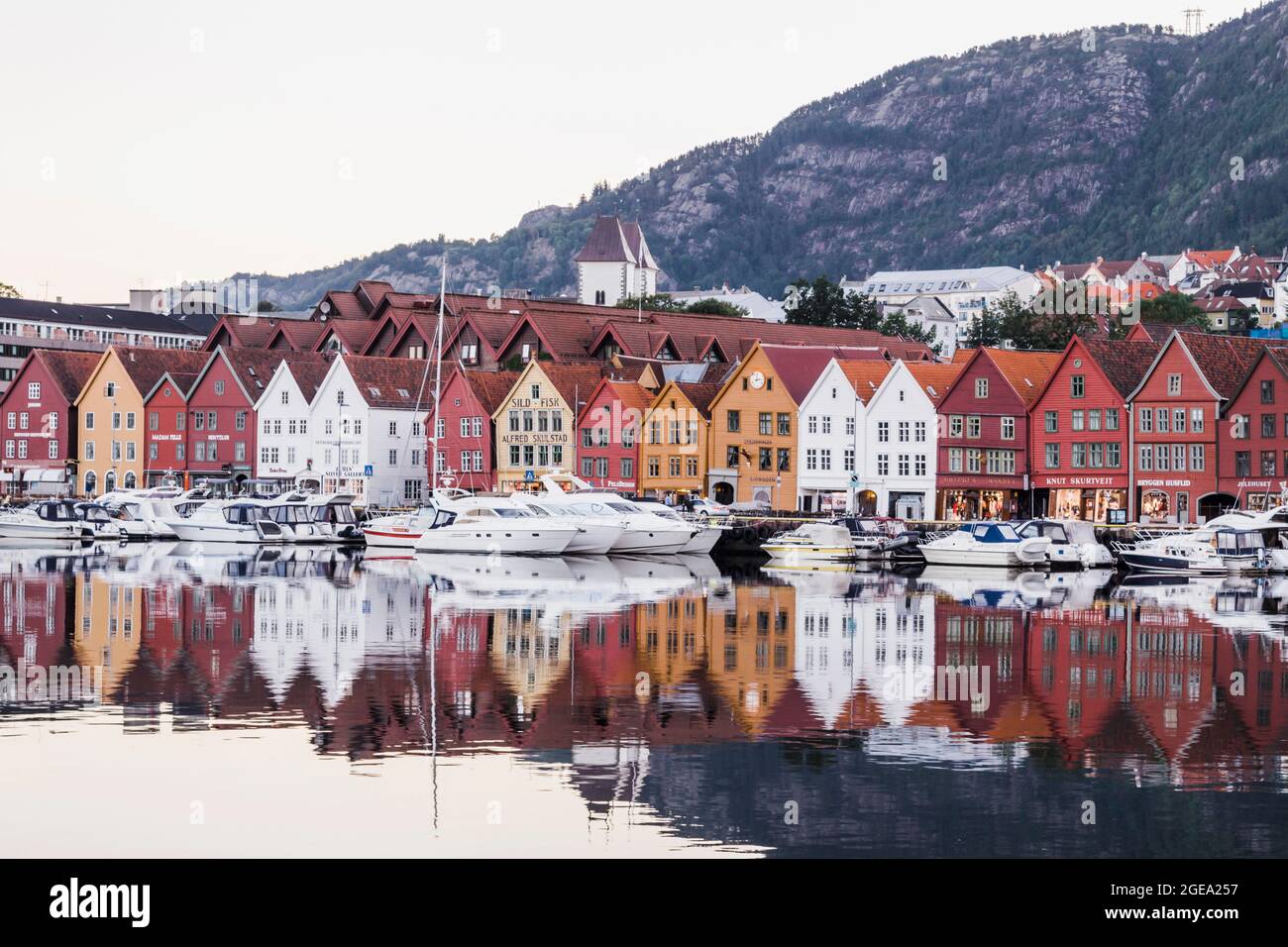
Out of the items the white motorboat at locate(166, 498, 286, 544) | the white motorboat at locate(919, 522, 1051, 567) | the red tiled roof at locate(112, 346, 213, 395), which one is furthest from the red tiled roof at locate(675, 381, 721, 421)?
the red tiled roof at locate(112, 346, 213, 395)

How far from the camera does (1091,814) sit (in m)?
24.6

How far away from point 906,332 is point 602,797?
136365 mm

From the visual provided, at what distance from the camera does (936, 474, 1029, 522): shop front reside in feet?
327

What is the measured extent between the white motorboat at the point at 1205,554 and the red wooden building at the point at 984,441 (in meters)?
21.8

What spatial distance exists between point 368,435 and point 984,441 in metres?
38.9

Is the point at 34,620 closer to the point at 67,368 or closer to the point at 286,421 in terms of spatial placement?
the point at 286,421

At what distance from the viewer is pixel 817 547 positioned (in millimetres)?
81812

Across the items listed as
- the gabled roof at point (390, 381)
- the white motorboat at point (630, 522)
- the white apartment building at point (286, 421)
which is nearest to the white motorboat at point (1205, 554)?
the white motorboat at point (630, 522)

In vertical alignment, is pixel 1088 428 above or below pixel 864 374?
below

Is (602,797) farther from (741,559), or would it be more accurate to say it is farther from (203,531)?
(203,531)

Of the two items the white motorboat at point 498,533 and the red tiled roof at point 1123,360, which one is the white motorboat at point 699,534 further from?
the red tiled roof at point 1123,360

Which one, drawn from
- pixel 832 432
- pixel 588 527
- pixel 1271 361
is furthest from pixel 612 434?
pixel 1271 361
